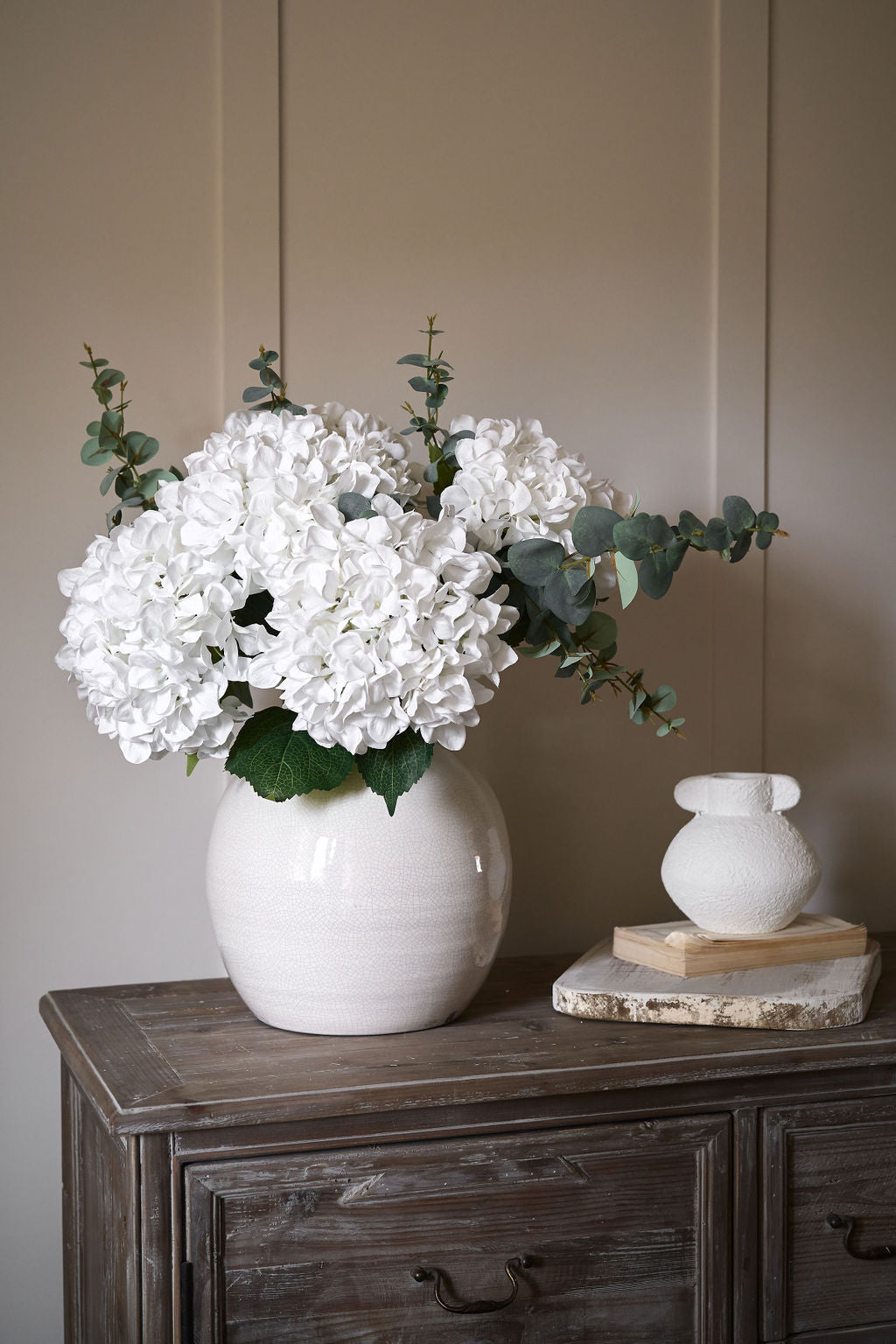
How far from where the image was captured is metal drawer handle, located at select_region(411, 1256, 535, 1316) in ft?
3.36

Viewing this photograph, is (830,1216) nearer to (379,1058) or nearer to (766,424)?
(379,1058)

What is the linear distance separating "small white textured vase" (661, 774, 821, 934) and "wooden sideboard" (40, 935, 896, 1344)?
0.15m

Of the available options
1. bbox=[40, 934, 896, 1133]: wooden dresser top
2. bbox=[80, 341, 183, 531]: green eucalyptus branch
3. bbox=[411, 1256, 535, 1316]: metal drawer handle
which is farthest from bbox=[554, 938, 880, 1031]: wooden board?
bbox=[80, 341, 183, 531]: green eucalyptus branch

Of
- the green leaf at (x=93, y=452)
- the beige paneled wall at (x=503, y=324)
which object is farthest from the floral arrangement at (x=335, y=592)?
the beige paneled wall at (x=503, y=324)

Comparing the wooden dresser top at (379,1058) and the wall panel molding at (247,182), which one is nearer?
the wooden dresser top at (379,1058)

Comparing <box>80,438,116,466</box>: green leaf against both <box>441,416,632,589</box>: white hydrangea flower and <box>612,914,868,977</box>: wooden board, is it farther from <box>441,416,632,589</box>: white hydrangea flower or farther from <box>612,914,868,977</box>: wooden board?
<box>612,914,868,977</box>: wooden board

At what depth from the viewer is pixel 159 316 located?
1417mm

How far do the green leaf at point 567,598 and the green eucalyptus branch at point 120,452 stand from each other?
0.42m

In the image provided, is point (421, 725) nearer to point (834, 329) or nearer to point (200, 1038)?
point (200, 1038)

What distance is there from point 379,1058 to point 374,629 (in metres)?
0.38

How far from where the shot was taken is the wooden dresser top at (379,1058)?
0.98 meters

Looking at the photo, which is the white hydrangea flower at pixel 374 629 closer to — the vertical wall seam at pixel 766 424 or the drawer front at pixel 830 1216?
the drawer front at pixel 830 1216

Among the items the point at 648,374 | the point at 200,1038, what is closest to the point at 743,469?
the point at 648,374

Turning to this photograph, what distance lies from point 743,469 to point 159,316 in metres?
0.77
